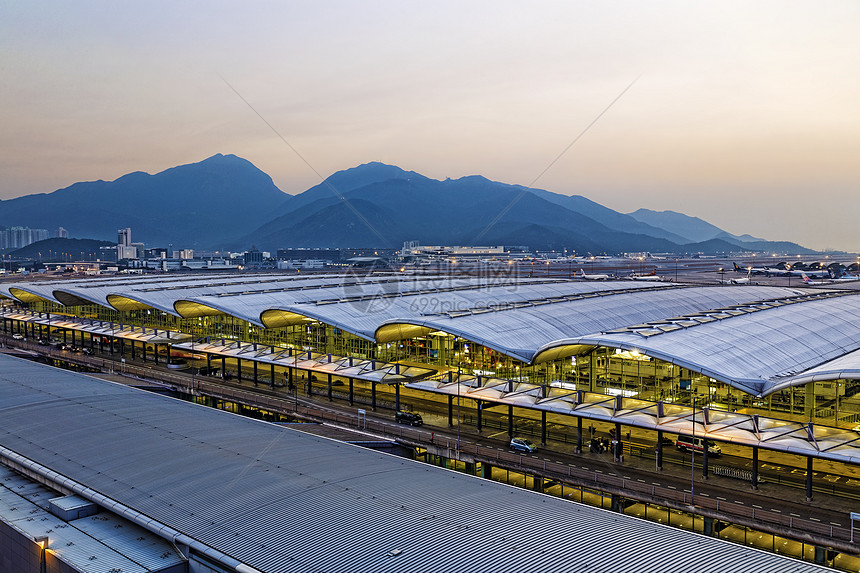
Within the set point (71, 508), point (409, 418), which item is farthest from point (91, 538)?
point (409, 418)

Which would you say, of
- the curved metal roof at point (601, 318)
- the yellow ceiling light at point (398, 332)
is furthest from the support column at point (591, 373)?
the yellow ceiling light at point (398, 332)

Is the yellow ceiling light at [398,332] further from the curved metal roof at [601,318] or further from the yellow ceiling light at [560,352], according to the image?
the yellow ceiling light at [560,352]

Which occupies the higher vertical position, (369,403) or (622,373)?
(622,373)

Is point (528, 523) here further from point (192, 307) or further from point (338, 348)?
point (192, 307)

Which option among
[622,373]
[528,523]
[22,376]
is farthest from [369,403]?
[528,523]

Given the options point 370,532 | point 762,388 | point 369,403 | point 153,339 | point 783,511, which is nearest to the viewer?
point 370,532

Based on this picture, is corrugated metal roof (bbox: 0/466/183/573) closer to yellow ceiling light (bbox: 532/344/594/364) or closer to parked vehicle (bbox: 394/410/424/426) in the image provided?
parked vehicle (bbox: 394/410/424/426)

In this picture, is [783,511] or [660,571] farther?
[783,511]
